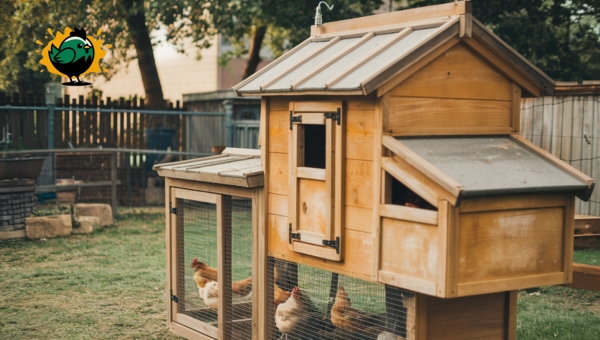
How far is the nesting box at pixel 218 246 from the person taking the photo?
198 inches

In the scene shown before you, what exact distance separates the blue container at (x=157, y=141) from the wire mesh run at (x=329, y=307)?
31.8 ft

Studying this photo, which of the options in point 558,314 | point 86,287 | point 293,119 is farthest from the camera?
point 86,287

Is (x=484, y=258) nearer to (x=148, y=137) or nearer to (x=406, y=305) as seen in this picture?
(x=406, y=305)

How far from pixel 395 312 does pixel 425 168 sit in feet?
3.67

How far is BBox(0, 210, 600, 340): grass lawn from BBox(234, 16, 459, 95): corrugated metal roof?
2099 millimetres

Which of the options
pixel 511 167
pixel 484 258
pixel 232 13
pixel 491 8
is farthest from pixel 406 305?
pixel 232 13

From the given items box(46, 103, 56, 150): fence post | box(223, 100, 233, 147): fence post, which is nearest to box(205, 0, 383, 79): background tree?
box(223, 100, 233, 147): fence post

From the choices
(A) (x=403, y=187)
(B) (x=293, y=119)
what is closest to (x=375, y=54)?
(B) (x=293, y=119)

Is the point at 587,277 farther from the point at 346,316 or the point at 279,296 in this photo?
the point at 279,296

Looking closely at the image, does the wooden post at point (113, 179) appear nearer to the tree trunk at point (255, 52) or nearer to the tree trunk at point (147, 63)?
the tree trunk at point (147, 63)

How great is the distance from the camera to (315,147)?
5086mm

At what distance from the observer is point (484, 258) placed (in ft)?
11.9

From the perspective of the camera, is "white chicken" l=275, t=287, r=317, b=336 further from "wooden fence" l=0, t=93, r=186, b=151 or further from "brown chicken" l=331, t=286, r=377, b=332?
"wooden fence" l=0, t=93, r=186, b=151

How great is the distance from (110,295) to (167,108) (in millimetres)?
8690
